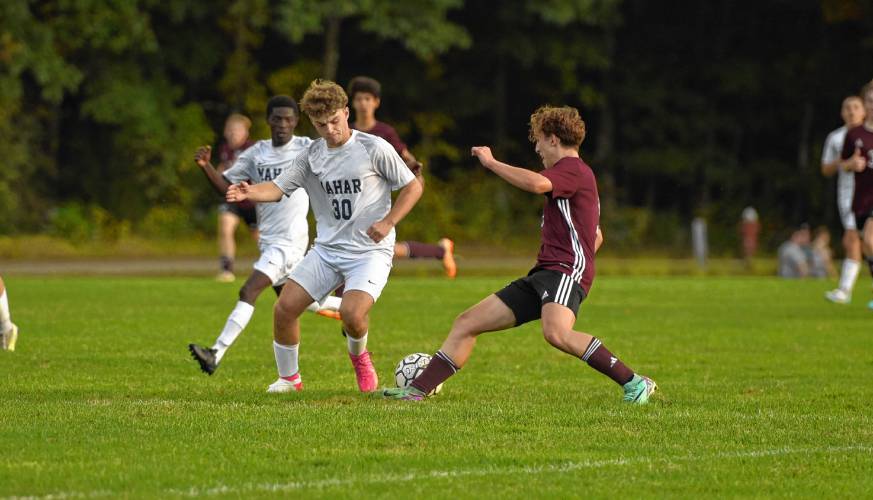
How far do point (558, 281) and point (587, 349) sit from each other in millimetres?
470

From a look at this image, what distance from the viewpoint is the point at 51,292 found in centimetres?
2159

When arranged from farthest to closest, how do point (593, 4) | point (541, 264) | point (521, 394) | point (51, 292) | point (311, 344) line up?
1. point (593, 4)
2. point (51, 292)
3. point (311, 344)
4. point (521, 394)
5. point (541, 264)

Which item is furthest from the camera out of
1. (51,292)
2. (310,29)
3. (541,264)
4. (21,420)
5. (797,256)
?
(310,29)

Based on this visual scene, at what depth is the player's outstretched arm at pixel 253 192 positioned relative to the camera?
33.6 feet

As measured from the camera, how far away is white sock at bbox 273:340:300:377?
10.6m

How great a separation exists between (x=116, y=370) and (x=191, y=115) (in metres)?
28.5

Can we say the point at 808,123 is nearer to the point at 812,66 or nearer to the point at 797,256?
the point at 812,66

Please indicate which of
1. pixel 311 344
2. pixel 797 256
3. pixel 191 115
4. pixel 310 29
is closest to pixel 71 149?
pixel 191 115

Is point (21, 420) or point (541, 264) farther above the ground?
point (541, 264)

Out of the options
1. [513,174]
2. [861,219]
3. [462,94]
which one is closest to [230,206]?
[861,219]

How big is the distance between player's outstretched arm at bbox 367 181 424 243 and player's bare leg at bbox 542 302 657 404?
1.13m

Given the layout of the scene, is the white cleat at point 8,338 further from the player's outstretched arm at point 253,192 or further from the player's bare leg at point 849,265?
the player's bare leg at point 849,265

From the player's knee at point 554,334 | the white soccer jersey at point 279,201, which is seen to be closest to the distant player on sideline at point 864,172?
the white soccer jersey at point 279,201

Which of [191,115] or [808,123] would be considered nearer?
[191,115]
